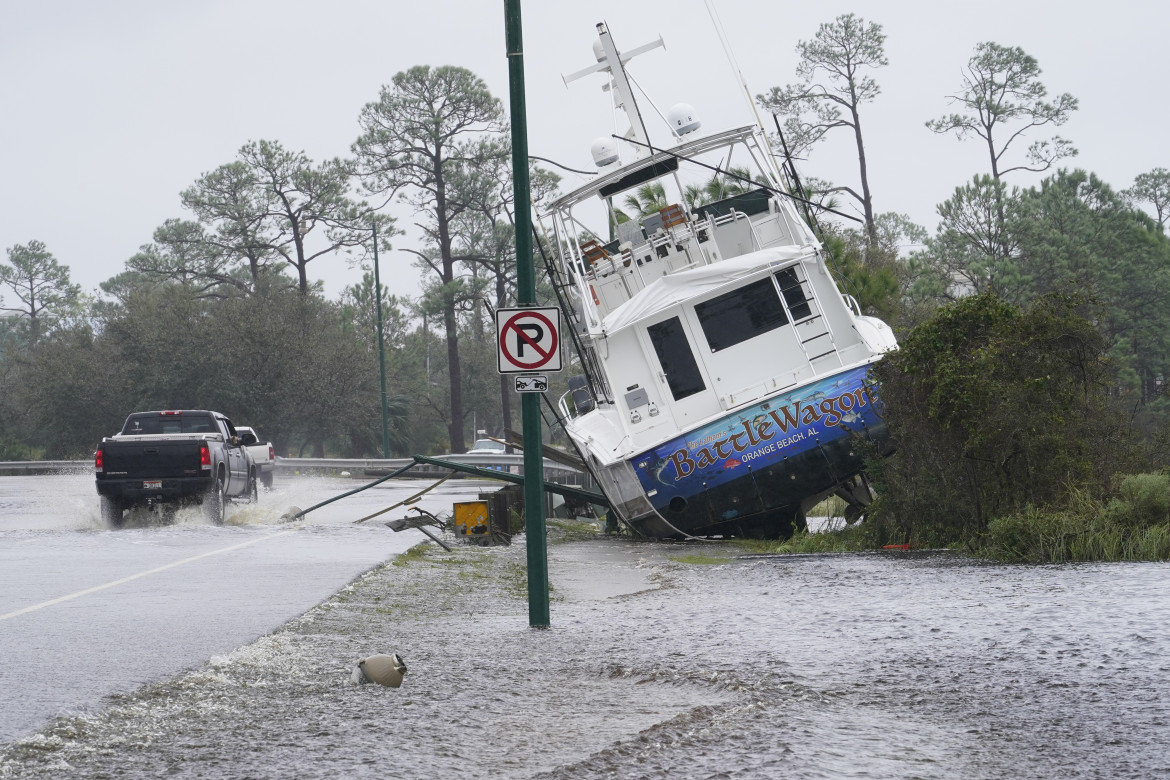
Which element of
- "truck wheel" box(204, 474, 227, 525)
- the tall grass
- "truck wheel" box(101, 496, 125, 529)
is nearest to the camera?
the tall grass

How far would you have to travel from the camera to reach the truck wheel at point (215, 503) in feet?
78.4

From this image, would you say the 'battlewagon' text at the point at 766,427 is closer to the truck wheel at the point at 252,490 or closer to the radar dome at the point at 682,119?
the radar dome at the point at 682,119

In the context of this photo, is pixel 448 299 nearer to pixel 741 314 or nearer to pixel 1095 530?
pixel 741 314

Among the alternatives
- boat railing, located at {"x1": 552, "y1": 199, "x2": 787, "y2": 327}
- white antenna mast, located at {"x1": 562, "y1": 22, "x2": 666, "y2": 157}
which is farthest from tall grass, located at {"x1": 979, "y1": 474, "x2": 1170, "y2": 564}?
white antenna mast, located at {"x1": 562, "y1": 22, "x2": 666, "y2": 157}

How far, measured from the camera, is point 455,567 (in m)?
16.5

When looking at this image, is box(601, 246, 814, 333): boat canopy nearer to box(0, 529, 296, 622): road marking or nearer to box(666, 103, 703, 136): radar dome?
box(666, 103, 703, 136): radar dome

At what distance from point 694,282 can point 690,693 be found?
13.7 meters

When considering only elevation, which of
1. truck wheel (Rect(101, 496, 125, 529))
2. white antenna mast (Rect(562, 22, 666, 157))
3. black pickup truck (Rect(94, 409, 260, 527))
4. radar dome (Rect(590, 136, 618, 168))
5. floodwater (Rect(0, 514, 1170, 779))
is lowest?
floodwater (Rect(0, 514, 1170, 779))

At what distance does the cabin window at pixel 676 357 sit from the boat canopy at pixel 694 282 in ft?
1.33

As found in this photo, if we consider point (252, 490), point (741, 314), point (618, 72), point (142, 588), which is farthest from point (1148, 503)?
point (252, 490)

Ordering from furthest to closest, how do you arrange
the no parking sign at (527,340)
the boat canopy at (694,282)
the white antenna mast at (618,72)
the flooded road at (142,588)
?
the white antenna mast at (618,72) → the boat canopy at (694,282) → the no parking sign at (527,340) → the flooded road at (142,588)

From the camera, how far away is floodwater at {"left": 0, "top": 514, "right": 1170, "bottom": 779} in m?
6.00

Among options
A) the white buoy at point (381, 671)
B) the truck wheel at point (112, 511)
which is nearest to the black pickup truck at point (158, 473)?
the truck wheel at point (112, 511)

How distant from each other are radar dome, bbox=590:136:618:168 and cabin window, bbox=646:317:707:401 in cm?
344
